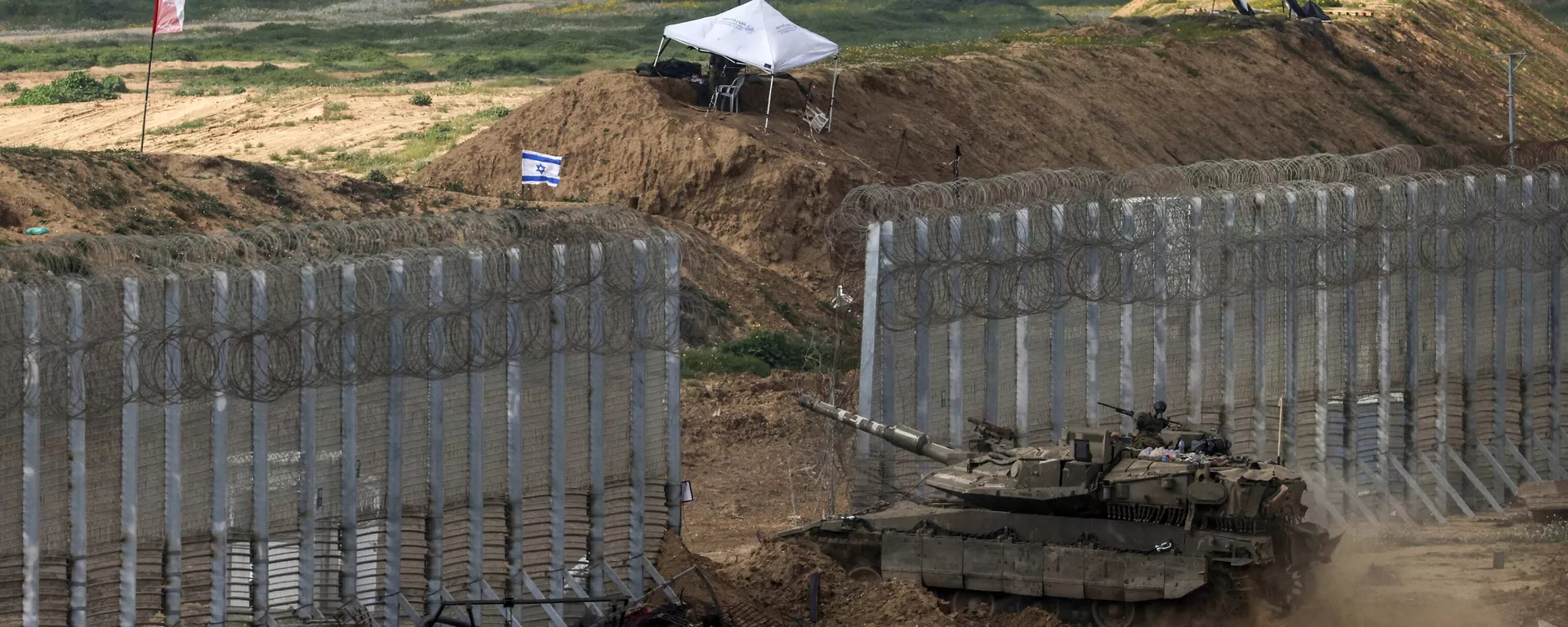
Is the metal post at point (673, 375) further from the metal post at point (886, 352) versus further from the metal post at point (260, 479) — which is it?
the metal post at point (260, 479)

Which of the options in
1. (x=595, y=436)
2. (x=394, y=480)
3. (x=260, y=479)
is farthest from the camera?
(x=595, y=436)

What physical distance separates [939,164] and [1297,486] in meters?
21.4

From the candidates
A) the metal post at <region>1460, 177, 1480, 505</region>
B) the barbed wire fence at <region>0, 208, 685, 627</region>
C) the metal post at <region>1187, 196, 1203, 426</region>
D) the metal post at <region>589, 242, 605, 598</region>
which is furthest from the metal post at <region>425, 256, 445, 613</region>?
the metal post at <region>1460, 177, 1480, 505</region>

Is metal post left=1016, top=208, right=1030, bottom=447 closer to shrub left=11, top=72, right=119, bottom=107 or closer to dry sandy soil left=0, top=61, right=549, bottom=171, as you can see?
dry sandy soil left=0, top=61, right=549, bottom=171

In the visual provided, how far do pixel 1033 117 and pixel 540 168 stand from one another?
15570 millimetres

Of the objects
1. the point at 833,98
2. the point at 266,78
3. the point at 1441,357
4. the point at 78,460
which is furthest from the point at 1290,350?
the point at 266,78

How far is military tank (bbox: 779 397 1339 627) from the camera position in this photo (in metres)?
24.8

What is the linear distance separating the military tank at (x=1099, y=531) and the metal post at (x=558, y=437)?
3345mm

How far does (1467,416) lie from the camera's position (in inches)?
1288

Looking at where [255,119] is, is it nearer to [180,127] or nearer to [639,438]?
[180,127]

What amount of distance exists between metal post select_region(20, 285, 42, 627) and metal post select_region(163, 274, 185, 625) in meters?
1.25

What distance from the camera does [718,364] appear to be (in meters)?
36.6

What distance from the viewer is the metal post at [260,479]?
71.3 feet

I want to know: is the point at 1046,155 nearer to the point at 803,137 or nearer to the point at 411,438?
the point at 803,137
